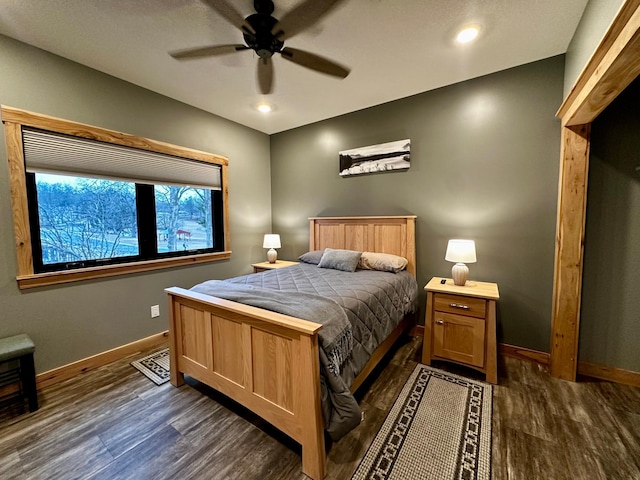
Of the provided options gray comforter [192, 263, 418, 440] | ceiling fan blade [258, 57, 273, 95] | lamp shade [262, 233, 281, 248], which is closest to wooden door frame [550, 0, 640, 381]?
gray comforter [192, 263, 418, 440]

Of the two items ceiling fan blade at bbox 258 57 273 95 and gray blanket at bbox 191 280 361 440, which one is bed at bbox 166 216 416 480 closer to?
gray blanket at bbox 191 280 361 440

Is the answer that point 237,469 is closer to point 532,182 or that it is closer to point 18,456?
point 18,456

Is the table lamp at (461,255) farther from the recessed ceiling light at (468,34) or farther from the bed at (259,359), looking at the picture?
the recessed ceiling light at (468,34)

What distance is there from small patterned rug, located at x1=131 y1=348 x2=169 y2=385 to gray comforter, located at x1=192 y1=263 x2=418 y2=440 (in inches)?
34.7

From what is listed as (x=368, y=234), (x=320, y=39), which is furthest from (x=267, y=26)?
(x=368, y=234)

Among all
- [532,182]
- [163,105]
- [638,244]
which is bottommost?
[638,244]

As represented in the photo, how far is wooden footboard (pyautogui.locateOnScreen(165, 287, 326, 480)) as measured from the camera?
136 centimetres

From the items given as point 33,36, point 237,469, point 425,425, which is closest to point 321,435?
point 237,469

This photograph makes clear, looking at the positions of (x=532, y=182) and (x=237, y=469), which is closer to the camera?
(x=237, y=469)

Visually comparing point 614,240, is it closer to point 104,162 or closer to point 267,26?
point 267,26

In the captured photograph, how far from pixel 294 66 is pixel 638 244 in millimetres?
3131

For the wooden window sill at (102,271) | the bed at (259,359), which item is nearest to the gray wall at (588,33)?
the bed at (259,359)

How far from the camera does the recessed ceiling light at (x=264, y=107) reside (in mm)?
3160

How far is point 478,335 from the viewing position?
7.18 feet
